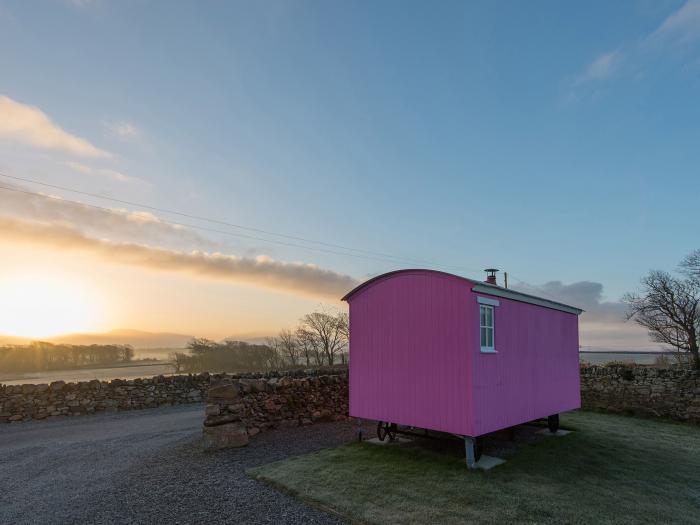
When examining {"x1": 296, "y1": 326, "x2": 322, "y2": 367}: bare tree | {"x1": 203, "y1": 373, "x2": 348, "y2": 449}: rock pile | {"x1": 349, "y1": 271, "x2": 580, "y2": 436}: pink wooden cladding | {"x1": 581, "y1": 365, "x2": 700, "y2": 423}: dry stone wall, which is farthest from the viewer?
{"x1": 296, "y1": 326, "x2": 322, "y2": 367}: bare tree

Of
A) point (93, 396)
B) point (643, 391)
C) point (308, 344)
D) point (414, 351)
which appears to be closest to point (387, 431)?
point (414, 351)

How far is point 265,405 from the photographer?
36.0 feet

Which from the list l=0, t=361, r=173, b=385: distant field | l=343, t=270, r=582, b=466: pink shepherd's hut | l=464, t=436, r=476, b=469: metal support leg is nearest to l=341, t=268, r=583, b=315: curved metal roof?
l=343, t=270, r=582, b=466: pink shepherd's hut

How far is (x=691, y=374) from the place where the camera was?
46.2ft

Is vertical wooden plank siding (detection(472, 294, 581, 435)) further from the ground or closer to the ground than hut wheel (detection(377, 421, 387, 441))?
further from the ground

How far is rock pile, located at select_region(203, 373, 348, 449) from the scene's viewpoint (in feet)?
29.9

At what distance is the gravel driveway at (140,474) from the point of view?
558 cm

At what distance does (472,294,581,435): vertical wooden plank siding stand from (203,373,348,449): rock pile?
5442 millimetres

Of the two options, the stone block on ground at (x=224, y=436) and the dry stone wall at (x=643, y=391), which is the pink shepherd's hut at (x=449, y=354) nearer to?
the stone block on ground at (x=224, y=436)

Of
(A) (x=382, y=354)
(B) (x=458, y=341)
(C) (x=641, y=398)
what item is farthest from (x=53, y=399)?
(C) (x=641, y=398)

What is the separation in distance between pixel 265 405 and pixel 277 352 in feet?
89.0

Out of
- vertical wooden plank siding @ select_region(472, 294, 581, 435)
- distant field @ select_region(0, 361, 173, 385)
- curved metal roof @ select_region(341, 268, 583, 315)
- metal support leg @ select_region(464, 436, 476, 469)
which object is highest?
curved metal roof @ select_region(341, 268, 583, 315)

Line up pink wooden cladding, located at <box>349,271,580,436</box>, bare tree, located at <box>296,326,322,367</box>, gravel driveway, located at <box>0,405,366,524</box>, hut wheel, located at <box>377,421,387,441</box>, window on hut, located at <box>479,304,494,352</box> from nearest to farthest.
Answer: gravel driveway, located at <box>0,405,366,524</box>, pink wooden cladding, located at <box>349,271,580,436</box>, window on hut, located at <box>479,304,494,352</box>, hut wheel, located at <box>377,421,387,441</box>, bare tree, located at <box>296,326,322,367</box>

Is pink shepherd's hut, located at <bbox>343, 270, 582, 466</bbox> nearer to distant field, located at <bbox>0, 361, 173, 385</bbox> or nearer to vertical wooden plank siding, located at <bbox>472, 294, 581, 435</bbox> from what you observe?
vertical wooden plank siding, located at <bbox>472, 294, 581, 435</bbox>
